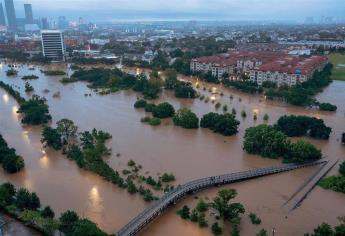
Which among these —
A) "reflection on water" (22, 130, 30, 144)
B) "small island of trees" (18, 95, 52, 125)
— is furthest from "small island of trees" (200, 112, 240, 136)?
"small island of trees" (18, 95, 52, 125)

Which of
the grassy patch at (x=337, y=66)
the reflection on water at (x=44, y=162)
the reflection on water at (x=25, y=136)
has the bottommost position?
the reflection on water at (x=25, y=136)

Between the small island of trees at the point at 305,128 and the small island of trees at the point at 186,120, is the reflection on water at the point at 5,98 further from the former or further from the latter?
the small island of trees at the point at 305,128

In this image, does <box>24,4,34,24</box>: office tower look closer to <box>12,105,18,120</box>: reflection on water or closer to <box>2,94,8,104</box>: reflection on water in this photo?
<box>2,94,8,104</box>: reflection on water

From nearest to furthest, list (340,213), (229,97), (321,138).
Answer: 1. (340,213)
2. (321,138)
3. (229,97)

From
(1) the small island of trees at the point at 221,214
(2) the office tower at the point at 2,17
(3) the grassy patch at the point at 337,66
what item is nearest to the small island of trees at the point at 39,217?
(1) the small island of trees at the point at 221,214

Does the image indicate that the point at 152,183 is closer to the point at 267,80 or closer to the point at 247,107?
the point at 247,107

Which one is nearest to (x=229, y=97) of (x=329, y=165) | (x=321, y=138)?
(x=321, y=138)
